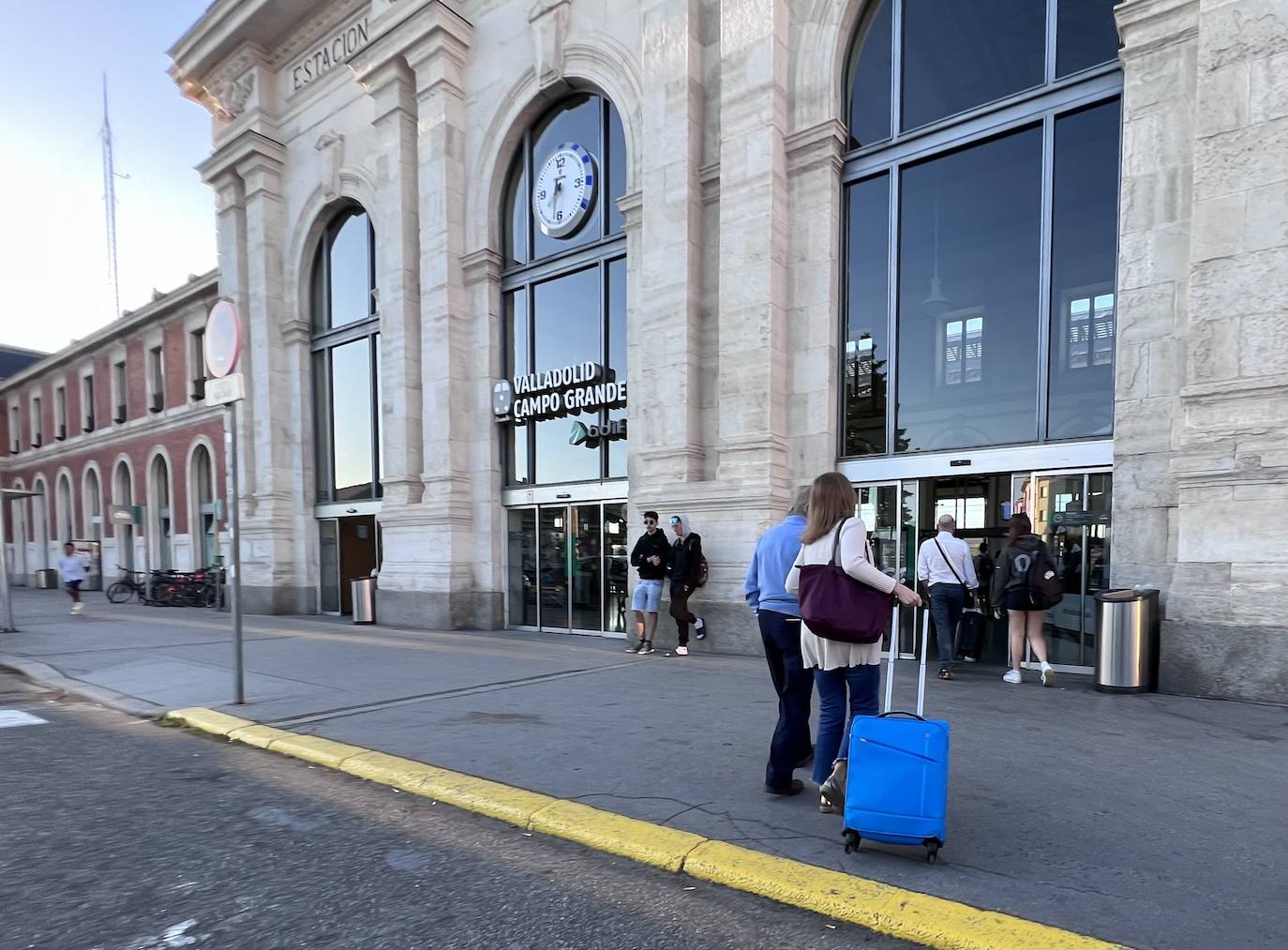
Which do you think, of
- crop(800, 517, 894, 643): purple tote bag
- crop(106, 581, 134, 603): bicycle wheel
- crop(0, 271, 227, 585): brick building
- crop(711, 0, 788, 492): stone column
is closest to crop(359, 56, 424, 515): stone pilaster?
crop(0, 271, 227, 585): brick building

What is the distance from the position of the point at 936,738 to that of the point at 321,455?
53.5 feet

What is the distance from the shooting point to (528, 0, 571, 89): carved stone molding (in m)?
11.2

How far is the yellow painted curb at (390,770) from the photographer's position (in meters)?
4.07

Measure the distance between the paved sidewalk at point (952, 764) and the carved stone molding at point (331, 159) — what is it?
10741 millimetres

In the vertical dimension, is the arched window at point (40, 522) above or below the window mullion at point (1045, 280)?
below

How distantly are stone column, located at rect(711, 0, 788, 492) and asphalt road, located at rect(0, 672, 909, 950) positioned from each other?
6.03 m

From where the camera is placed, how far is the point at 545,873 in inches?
118

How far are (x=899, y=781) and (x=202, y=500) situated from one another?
24.0m

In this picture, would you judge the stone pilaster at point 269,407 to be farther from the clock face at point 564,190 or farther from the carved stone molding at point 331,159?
the clock face at point 564,190

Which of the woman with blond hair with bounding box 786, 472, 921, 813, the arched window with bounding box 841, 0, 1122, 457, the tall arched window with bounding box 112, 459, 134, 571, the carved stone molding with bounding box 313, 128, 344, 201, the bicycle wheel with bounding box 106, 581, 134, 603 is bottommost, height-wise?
the bicycle wheel with bounding box 106, 581, 134, 603

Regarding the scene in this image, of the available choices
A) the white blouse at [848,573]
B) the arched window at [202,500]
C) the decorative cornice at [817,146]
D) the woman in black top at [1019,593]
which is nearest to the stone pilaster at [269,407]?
the arched window at [202,500]

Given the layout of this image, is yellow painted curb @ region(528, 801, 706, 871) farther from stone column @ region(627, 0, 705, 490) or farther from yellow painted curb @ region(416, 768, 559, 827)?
stone column @ region(627, 0, 705, 490)

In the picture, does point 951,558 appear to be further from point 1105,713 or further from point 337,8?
point 337,8

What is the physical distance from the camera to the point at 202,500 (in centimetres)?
2173
